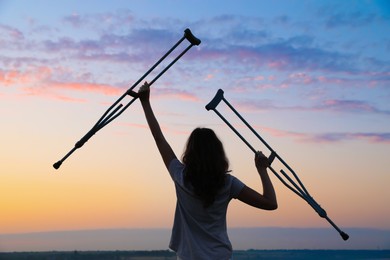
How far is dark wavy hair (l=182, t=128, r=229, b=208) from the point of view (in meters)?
5.54

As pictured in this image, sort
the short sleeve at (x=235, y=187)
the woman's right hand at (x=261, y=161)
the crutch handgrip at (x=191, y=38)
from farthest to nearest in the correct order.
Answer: the crutch handgrip at (x=191, y=38) → the woman's right hand at (x=261, y=161) → the short sleeve at (x=235, y=187)

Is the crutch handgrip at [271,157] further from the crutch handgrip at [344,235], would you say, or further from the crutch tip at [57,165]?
the crutch tip at [57,165]

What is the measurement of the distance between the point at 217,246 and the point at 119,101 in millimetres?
2470

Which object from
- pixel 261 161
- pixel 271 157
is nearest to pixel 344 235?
pixel 271 157

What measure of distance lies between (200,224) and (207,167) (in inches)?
19.6

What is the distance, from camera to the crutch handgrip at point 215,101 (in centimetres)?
660

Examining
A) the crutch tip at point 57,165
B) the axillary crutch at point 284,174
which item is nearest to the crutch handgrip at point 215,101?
the axillary crutch at point 284,174

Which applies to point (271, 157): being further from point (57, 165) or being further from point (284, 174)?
point (57, 165)

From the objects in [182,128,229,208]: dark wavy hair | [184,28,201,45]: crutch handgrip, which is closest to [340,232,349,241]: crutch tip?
[182,128,229,208]: dark wavy hair

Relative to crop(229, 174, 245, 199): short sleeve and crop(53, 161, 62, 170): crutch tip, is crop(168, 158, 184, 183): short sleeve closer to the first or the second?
crop(229, 174, 245, 199): short sleeve

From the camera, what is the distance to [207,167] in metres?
5.53

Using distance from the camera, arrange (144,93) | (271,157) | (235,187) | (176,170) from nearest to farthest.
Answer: (235,187) → (176,170) → (144,93) → (271,157)

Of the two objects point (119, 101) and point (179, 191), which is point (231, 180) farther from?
point (119, 101)

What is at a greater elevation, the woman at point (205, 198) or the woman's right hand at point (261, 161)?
the woman's right hand at point (261, 161)
